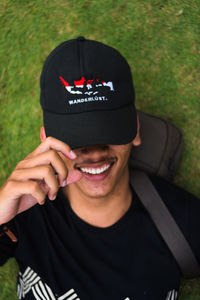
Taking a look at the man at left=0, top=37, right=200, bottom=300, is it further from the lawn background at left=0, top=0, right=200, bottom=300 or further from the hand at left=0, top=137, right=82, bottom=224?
the lawn background at left=0, top=0, right=200, bottom=300

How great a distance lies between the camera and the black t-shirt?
254cm

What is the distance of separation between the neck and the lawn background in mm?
854

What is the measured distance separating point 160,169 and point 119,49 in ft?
4.46

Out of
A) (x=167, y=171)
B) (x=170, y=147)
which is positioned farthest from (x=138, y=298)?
(x=170, y=147)

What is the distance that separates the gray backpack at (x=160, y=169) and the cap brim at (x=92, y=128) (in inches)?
26.2

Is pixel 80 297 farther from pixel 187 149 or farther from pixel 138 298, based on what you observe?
pixel 187 149

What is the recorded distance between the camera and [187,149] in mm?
3342

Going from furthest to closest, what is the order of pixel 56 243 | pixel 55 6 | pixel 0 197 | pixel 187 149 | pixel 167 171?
1. pixel 55 6
2. pixel 187 149
3. pixel 167 171
4. pixel 56 243
5. pixel 0 197

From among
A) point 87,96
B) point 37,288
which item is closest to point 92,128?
point 87,96

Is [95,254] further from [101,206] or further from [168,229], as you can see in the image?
[168,229]

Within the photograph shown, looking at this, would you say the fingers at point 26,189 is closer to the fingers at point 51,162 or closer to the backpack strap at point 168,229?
the fingers at point 51,162

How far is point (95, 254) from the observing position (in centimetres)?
261

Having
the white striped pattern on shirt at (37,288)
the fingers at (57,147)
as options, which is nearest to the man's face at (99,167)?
the fingers at (57,147)

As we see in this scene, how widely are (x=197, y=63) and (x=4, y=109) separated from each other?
2057mm
